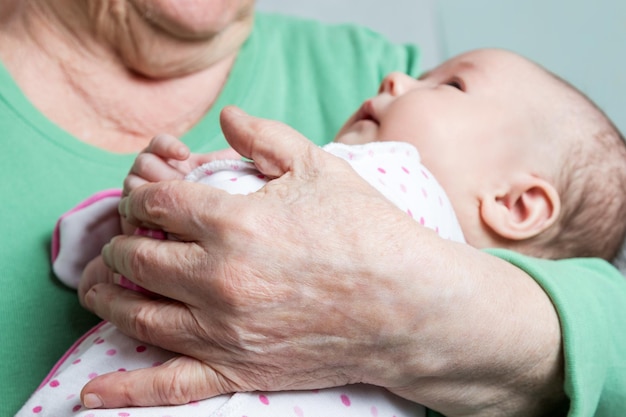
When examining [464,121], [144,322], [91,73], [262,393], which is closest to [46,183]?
[91,73]

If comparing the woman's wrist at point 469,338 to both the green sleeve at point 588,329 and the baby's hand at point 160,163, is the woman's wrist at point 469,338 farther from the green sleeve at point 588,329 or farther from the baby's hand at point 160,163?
the baby's hand at point 160,163

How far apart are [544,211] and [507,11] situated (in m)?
0.99

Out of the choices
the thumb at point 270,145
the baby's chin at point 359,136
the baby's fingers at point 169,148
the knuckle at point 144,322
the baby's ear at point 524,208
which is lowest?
the baby's ear at point 524,208

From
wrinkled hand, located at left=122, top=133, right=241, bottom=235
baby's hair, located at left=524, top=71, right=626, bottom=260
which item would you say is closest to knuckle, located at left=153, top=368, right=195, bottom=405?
wrinkled hand, located at left=122, top=133, right=241, bottom=235

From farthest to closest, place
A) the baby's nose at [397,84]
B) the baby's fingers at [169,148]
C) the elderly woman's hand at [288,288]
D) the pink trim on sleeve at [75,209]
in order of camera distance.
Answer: the baby's nose at [397,84] < the pink trim on sleeve at [75,209] < the baby's fingers at [169,148] < the elderly woman's hand at [288,288]

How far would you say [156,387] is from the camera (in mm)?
844

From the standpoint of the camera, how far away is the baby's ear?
1208 mm

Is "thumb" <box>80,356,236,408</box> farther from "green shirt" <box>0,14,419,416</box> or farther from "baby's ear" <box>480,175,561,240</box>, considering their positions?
"baby's ear" <box>480,175,561,240</box>

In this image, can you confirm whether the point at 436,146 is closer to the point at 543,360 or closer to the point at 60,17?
the point at 543,360

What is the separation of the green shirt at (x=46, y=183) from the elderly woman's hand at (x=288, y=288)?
341 millimetres

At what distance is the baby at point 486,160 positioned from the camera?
3.43 ft

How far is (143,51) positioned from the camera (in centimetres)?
141

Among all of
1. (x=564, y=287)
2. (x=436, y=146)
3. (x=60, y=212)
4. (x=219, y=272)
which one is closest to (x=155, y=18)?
(x=60, y=212)

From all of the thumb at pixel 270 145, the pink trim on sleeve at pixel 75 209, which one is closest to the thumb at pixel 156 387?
the thumb at pixel 270 145
